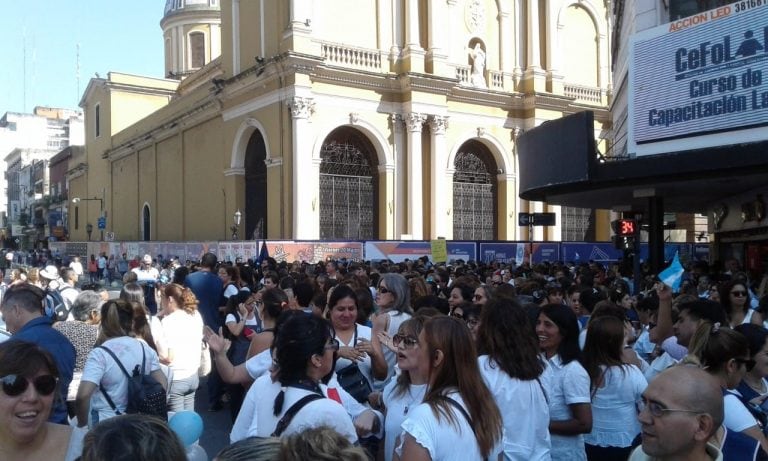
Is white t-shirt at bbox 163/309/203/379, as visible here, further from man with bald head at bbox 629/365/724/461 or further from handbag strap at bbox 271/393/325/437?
man with bald head at bbox 629/365/724/461

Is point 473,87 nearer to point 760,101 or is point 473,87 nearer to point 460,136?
point 460,136

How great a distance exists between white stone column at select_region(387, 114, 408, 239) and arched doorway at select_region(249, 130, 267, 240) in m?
5.57

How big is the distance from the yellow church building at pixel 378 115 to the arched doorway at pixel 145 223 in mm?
4137

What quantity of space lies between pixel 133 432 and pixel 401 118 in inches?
1134

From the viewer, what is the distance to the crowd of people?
264 cm

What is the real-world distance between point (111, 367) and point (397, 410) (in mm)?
2107

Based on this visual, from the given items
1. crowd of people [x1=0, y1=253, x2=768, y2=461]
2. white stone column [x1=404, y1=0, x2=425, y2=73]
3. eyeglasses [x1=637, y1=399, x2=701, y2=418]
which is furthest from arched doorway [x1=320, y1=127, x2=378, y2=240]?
eyeglasses [x1=637, y1=399, x2=701, y2=418]

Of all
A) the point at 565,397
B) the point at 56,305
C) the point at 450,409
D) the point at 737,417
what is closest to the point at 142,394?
the point at 450,409

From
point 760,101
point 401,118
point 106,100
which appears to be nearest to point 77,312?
point 760,101

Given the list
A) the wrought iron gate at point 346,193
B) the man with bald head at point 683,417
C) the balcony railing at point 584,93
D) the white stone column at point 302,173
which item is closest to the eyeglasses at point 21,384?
the man with bald head at point 683,417

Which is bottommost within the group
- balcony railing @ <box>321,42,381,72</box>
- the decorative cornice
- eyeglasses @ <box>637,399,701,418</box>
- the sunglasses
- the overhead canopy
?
the sunglasses

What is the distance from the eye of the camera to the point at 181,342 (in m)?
6.55

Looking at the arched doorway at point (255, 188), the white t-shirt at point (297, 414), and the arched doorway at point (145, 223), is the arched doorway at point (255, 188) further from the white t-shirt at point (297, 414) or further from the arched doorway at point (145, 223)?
the white t-shirt at point (297, 414)

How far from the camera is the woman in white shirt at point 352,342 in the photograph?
15.3 feet
